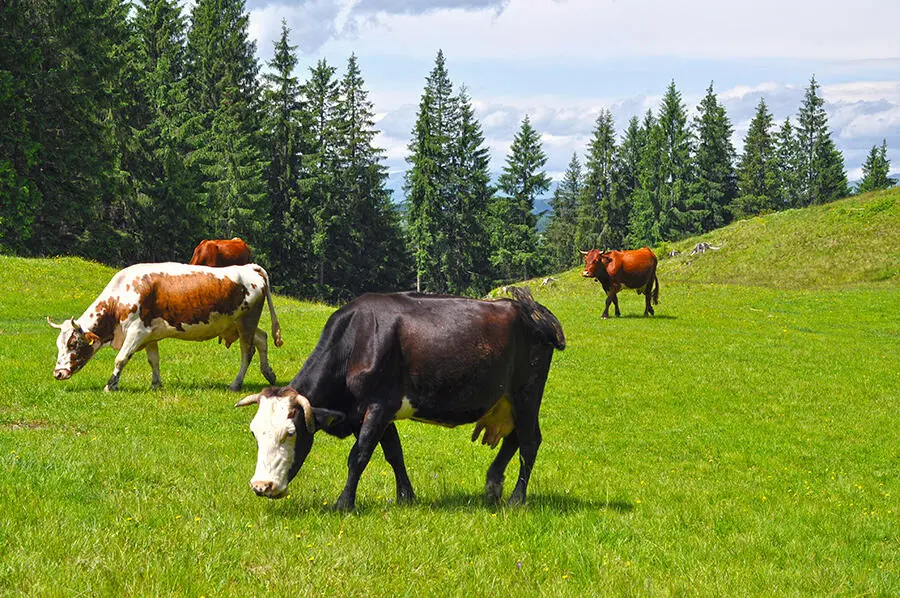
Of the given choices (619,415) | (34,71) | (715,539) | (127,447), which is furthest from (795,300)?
(34,71)

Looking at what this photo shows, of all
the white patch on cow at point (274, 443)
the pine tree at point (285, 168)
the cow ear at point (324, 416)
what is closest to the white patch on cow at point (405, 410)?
the cow ear at point (324, 416)

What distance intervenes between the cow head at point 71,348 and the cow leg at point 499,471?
29.9ft

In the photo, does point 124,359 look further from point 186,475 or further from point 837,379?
point 837,379

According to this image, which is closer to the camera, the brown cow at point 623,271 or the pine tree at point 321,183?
the brown cow at point 623,271

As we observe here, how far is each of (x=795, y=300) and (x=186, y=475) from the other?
37.0m

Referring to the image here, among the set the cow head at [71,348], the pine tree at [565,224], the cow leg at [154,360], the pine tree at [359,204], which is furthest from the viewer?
the pine tree at [565,224]

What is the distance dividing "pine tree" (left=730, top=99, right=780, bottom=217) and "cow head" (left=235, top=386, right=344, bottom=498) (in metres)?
106

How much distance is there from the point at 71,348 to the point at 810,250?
167ft

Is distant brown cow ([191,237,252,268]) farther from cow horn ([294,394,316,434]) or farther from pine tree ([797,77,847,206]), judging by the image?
pine tree ([797,77,847,206])

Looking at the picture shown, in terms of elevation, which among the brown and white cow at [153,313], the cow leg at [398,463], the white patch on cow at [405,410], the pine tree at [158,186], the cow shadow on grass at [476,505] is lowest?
the cow shadow on grass at [476,505]

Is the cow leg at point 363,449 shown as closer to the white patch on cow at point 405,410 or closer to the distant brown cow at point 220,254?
the white patch on cow at point 405,410

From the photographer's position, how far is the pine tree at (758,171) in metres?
105

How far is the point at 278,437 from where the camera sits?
23.5ft

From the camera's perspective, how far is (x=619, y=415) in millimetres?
16859
